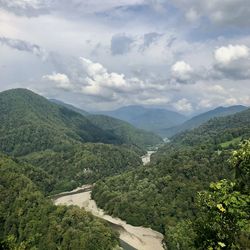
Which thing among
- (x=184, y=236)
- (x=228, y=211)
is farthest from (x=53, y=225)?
(x=228, y=211)

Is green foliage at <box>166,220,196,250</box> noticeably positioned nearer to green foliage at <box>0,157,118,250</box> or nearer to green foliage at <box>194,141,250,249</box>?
green foliage at <box>194,141,250,249</box>

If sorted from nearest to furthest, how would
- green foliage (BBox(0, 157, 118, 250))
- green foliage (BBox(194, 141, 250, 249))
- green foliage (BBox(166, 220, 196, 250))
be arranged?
green foliage (BBox(194, 141, 250, 249))
green foliage (BBox(166, 220, 196, 250))
green foliage (BBox(0, 157, 118, 250))

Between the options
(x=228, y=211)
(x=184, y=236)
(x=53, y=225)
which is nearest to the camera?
(x=228, y=211)

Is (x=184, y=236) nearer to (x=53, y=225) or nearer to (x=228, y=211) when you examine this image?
(x=228, y=211)

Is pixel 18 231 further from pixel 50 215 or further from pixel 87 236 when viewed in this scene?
pixel 87 236

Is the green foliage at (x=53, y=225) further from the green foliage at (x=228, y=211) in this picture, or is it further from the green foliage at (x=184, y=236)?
the green foliage at (x=228, y=211)

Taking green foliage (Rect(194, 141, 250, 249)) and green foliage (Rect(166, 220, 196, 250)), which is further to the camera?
green foliage (Rect(166, 220, 196, 250))

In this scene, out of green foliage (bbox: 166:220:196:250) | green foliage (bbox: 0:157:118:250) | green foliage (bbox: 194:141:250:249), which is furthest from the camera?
green foliage (bbox: 0:157:118:250)

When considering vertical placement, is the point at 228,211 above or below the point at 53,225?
above

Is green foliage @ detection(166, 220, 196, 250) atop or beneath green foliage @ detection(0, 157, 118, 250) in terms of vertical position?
atop

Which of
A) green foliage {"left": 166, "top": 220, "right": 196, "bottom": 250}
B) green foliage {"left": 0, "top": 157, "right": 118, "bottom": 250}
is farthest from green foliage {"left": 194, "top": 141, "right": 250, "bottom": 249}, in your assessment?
green foliage {"left": 0, "top": 157, "right": 118, "bottom": 250}

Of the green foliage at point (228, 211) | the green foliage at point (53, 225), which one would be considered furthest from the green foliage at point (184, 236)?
the green foliage at point (53, 225)

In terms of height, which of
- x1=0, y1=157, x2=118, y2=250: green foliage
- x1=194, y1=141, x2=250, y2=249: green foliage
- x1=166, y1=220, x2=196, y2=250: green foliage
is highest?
x1=194, y1=141, x2=250, y2=249: green foliage
